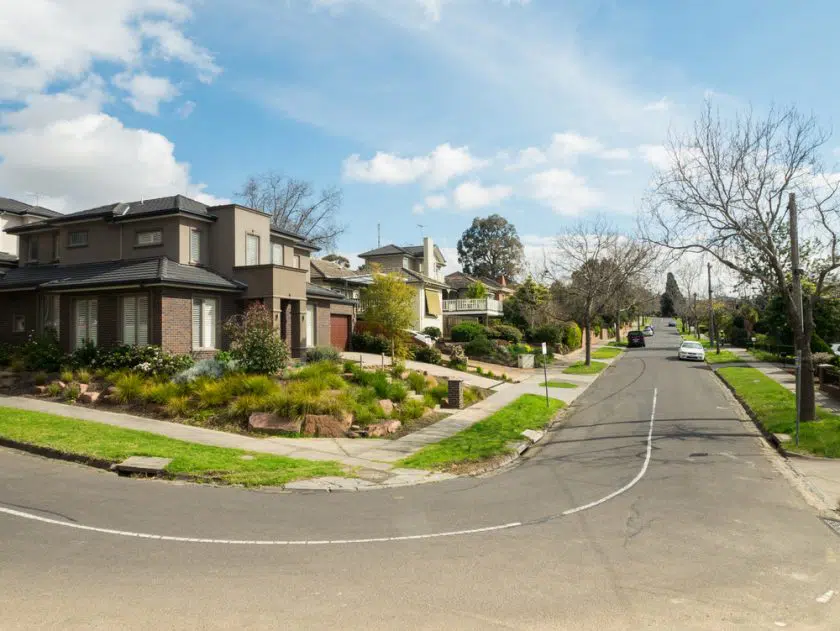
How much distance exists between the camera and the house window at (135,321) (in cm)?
2128

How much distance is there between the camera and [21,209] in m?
33.2

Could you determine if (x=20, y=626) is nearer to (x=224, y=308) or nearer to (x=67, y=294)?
(x=224, y=308)

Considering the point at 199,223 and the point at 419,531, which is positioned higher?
the point at 199,223

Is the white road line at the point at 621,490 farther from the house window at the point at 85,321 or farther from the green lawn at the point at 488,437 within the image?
the house window at the point at 85,321

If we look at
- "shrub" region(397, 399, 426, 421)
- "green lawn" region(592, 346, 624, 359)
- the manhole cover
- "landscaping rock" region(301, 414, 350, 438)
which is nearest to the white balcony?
"green lawn" region(592, 346, 624, 359)

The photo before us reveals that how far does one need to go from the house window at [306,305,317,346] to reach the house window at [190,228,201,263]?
231 inches

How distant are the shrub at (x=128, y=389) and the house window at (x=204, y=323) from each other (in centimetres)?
427

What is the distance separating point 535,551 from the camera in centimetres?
711

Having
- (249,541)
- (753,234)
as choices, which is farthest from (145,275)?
(753,234)

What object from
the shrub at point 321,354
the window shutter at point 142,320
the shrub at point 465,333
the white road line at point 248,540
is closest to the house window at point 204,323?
the window shutter at point 142,320

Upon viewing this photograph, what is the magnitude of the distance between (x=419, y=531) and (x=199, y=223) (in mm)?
19528

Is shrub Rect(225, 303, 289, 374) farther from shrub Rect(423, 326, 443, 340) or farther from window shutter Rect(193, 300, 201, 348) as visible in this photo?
shrub Rect(423, 326, 443, 340)

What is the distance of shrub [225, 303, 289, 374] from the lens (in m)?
18.8

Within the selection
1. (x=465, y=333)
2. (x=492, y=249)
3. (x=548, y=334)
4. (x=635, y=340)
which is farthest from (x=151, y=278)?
(x=492, y=249)
